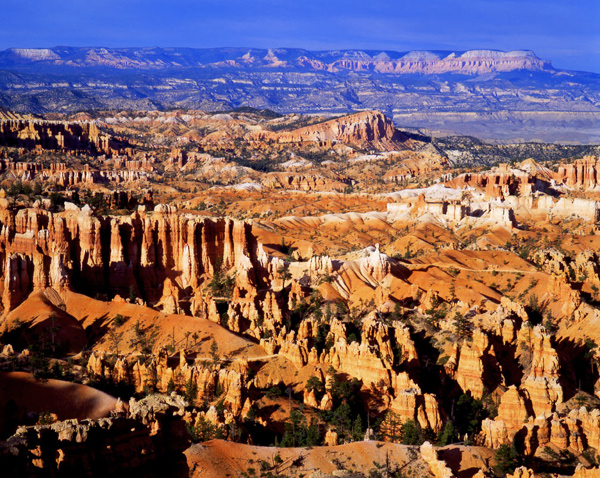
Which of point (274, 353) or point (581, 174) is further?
point (581, 174)

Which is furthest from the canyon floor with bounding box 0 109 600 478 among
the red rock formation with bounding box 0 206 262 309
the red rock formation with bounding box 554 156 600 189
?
the red rock formation with bounding box 554 156 600 189

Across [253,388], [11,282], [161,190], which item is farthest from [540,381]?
[161,190]

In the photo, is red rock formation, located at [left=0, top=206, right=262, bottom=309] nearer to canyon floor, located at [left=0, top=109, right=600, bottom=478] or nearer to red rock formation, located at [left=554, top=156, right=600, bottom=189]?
canyon floor, located at [left=0, top=109, right=600, bottom=478]

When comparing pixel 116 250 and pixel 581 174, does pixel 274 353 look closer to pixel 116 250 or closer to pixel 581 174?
pixel 116 250

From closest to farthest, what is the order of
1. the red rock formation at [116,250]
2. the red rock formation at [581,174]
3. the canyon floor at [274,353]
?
the canyon floor at [274,353], the red rock formation at [116,250], the red rock formation at [581,174]

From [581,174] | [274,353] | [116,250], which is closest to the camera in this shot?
[274,353]

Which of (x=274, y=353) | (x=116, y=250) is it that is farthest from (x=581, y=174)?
(x=274, y=353)

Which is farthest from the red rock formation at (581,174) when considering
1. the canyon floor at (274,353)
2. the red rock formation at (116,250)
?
the red rock formation at (116,250)

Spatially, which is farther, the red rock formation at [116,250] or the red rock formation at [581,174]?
the red rock formation at [581,174]

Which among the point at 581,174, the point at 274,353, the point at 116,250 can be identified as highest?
the point at 581,174

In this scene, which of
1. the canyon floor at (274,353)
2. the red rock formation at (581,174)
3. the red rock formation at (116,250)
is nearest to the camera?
the canyon floor at (274,353)

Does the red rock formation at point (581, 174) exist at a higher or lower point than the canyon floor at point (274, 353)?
higher

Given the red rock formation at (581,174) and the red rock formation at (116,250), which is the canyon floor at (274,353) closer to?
the red rock formation at (116,250)
